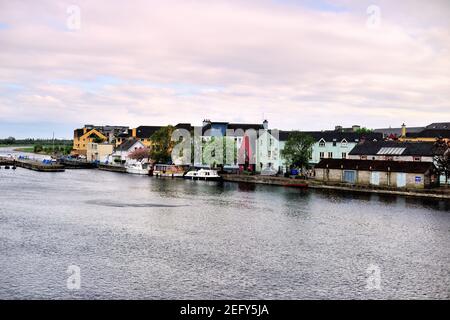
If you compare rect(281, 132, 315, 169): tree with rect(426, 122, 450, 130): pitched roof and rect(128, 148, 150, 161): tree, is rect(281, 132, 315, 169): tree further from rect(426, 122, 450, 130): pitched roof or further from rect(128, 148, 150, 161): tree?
rect(426, 122, 450, 130): pitched roof

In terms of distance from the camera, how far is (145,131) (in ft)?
571

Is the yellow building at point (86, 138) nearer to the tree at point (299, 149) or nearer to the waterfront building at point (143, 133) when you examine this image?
the waterfront building at point (143, 133)

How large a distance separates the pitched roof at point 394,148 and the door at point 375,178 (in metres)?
9.82

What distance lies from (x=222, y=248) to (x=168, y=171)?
82325mm

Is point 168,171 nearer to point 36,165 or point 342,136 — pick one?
point 36,165

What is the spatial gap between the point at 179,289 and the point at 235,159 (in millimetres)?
91250

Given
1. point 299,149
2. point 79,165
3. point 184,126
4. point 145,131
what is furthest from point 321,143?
point 145,131

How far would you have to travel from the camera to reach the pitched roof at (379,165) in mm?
83688

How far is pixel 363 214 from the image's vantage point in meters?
61.0

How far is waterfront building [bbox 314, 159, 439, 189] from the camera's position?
83.1m

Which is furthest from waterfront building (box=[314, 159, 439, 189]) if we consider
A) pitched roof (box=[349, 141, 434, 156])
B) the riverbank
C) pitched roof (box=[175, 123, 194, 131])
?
pitched roof (box=[175, 123, 194, 131])

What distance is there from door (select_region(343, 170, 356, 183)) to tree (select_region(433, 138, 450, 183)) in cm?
1378

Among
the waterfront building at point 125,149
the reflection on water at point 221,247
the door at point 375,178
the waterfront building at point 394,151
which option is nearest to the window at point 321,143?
the waterfront building at point 394,151

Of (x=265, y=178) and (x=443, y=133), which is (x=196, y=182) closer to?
(x=265, y=178)
